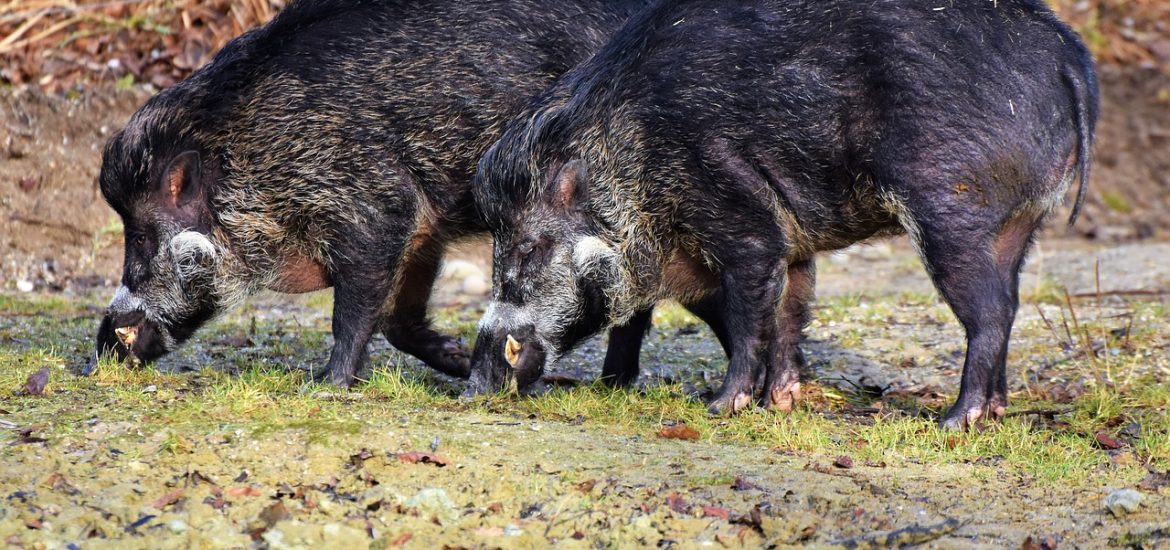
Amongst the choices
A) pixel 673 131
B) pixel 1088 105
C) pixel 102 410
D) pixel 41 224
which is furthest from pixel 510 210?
pixel 41 224

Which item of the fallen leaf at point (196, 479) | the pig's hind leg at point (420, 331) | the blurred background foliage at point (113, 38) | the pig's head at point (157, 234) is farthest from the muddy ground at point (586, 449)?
the blurred background foliage at point (113, 38)

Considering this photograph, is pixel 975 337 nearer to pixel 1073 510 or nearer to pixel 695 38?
pixel 1073 510

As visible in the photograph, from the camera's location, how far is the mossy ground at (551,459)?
14.6 ft

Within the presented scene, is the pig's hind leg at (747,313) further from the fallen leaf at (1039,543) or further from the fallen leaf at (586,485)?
the fallen leaf at (1039,543)

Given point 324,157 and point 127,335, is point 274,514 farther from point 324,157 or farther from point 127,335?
point 127,335

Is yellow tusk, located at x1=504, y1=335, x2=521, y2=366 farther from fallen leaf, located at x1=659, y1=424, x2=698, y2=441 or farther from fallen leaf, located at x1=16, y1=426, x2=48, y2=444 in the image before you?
fallen leaf, located at x1=16, y1=426, x2=48, y2=444

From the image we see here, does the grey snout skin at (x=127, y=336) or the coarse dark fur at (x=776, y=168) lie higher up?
the coarse dark fur at (x=776, y=168)

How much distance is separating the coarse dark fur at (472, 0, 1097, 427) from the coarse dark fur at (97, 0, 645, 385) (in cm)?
37

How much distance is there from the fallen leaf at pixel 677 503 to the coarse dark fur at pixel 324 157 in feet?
7.64

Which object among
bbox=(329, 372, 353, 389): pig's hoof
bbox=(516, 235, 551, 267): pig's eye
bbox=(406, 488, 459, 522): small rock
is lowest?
bbox=(329, 372, 353, 389): pig's hoof

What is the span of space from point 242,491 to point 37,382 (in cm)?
185

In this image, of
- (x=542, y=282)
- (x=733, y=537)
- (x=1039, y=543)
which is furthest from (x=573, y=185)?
(x=1039, y=543)

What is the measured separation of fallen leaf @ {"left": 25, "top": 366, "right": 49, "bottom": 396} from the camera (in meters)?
5.88

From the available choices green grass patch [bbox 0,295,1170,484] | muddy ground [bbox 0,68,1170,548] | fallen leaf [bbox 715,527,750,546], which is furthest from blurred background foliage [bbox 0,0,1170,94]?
fallen leaf [bbox 715,527,750,546]
